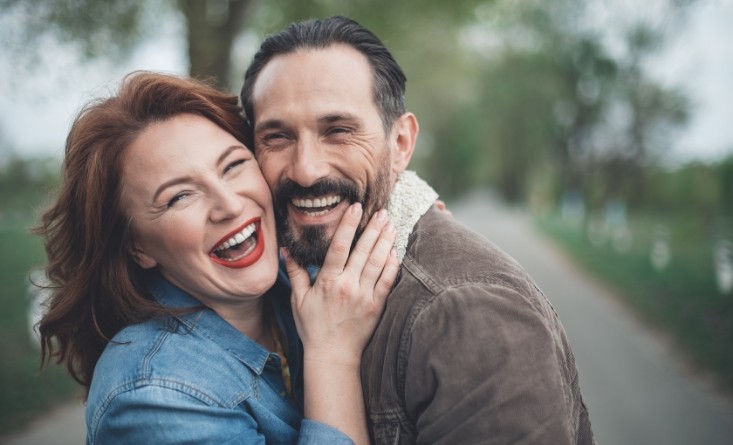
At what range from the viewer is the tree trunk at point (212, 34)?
7539mm

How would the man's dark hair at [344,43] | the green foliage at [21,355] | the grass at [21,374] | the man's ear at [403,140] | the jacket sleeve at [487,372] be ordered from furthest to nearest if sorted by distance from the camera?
1. the grass at [21,374]
2. the green foliage at [21,355]
3. the man's ear at [403,140]
4. the man's dark hair at [344,43]
5. the jacket sleeve at [487,372]

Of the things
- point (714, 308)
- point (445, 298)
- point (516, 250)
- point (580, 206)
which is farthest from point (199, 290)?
point (580, 206)

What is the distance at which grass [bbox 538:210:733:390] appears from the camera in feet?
Answer: 19.4

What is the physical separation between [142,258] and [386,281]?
1031 mm

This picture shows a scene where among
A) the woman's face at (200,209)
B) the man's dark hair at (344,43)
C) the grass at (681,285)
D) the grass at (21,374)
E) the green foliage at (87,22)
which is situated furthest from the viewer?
the green foliage at (87,22)

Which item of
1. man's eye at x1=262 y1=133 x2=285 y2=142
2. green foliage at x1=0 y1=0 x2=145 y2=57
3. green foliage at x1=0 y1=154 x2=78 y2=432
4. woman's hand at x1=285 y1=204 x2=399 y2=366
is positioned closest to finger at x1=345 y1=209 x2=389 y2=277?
woman's hand at x1=285 y1=204 x2=399 y2=366

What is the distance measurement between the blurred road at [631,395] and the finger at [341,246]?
3244 millimetres

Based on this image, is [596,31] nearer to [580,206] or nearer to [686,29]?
[686,29]

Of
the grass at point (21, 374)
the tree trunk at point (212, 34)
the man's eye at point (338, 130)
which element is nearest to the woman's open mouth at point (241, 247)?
the man's eye at point (338, 130)

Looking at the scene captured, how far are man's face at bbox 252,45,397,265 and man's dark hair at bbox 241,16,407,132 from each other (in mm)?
45

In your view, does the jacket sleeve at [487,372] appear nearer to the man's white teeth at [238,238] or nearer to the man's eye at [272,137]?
the man's white teeth at [238,238]

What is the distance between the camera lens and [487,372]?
154 centimetres

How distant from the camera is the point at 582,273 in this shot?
11.0m

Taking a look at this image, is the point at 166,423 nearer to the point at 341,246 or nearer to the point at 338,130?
the point at 341,246
